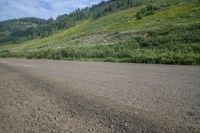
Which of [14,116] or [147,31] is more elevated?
[147,31]

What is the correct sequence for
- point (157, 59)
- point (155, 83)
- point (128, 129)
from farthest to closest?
point (157, 59) < point (155, 83) < point (128, 129)

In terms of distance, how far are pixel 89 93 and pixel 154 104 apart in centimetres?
292

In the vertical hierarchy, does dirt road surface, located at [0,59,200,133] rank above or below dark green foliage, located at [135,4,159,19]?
below

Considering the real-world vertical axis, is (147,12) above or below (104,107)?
above

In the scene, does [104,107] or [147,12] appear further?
[147,12]

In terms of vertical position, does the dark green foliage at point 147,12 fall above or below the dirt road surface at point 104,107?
above

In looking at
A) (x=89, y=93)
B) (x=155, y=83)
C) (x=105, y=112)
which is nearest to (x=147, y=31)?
(x=155, y=83)

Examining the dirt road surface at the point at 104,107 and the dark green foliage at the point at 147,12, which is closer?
the dirt road surface at the point at 104,107

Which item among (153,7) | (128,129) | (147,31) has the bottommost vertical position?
(128,129)

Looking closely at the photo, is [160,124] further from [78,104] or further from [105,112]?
[78,104]

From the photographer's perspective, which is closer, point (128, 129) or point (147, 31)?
point (128, 129)

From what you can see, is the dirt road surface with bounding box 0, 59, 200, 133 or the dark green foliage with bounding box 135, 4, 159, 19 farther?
the dark green foliage with bounding box 135, 4, 159, 19

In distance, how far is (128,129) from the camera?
645 centimetres

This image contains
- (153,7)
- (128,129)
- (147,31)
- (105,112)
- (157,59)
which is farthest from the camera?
(153,7)
